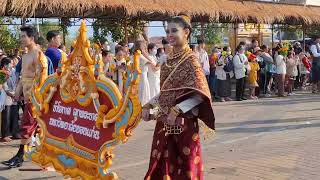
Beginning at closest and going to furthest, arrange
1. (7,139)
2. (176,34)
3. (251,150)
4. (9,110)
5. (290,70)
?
(176,34), (251,150), (7,139), (9,110), (290,70)

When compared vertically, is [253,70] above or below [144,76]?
below

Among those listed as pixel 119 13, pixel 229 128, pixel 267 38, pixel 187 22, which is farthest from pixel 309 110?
pixel 267 38

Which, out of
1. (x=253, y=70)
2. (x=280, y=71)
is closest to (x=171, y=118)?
(x=253, y=70)

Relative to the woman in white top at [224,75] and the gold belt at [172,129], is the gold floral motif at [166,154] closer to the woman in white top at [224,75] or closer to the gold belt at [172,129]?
the gold belt at [172,129]

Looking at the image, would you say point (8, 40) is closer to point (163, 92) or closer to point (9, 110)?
point (9, 110)

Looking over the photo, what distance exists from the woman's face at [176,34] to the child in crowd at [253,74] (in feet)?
34.6

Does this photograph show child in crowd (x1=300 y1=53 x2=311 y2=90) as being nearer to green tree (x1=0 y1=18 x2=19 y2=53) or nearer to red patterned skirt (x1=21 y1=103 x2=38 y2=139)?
green tree (x1=0 y1=18 x2=19 y2=53)

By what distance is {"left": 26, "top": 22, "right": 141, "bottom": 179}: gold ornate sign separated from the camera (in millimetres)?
4348

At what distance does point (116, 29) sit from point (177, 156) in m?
12.1

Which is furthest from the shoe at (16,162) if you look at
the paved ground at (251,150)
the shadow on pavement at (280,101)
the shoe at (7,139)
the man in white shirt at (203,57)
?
the man in white shirt at (203,57)

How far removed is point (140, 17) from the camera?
1453 centimetres

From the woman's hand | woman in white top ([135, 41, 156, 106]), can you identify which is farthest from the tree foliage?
the woman's hand

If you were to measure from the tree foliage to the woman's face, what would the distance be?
34.9 feet

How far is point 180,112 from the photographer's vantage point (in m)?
3.90
